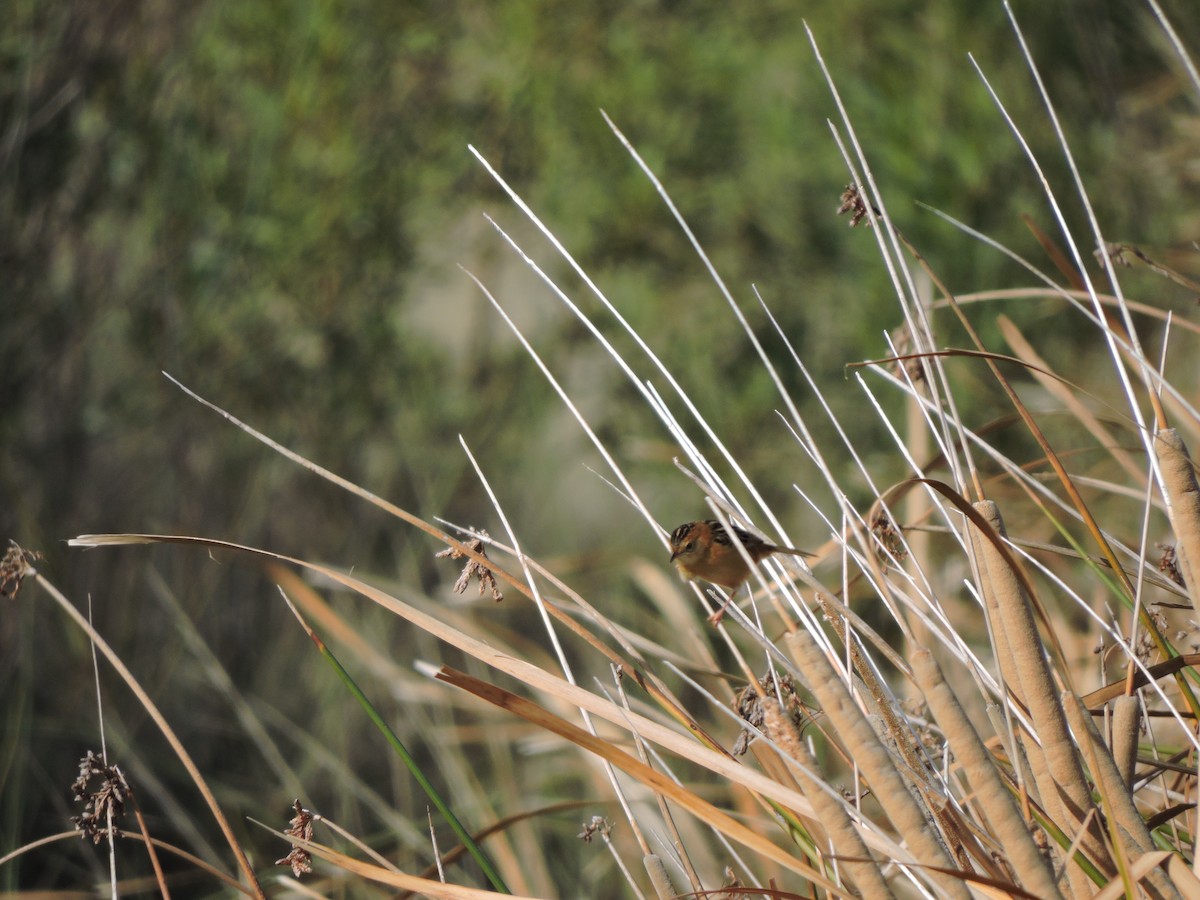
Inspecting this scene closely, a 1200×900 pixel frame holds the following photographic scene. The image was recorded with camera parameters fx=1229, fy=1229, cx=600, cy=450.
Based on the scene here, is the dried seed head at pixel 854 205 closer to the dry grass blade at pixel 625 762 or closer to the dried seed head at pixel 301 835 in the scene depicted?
the dry grass blade at pixel 625 762

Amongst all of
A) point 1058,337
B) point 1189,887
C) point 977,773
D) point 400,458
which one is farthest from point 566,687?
point 1058,337

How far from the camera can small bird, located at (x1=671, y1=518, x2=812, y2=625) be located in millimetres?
1413

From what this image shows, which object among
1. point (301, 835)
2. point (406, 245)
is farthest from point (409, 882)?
point (406, 245)

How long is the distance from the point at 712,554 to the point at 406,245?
3194 millimetres

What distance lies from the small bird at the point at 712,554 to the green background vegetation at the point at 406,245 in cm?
171

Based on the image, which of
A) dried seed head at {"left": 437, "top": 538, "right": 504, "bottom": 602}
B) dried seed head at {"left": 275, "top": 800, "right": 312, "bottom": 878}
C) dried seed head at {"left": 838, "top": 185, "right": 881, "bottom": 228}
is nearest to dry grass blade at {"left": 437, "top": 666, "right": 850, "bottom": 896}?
dried seed head at {"left": 437, "top": 538, "right": 504, "bottom": 602}

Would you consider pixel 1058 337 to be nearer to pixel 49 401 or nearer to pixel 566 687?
pixel 49 401

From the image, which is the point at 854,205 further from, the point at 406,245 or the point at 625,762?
the point at 406,245

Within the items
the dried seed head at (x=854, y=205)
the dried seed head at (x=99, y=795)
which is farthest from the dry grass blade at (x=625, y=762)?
the dried seed head at (x=854, y=205)

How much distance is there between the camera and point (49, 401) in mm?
3488

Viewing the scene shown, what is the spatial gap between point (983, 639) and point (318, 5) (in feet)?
9.44

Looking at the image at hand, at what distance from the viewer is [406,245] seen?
14.7 feet

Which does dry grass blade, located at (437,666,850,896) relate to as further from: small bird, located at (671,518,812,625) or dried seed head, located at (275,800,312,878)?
small bird, located at (671,518,812,625)

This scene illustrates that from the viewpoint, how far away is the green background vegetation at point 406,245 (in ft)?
11.3
